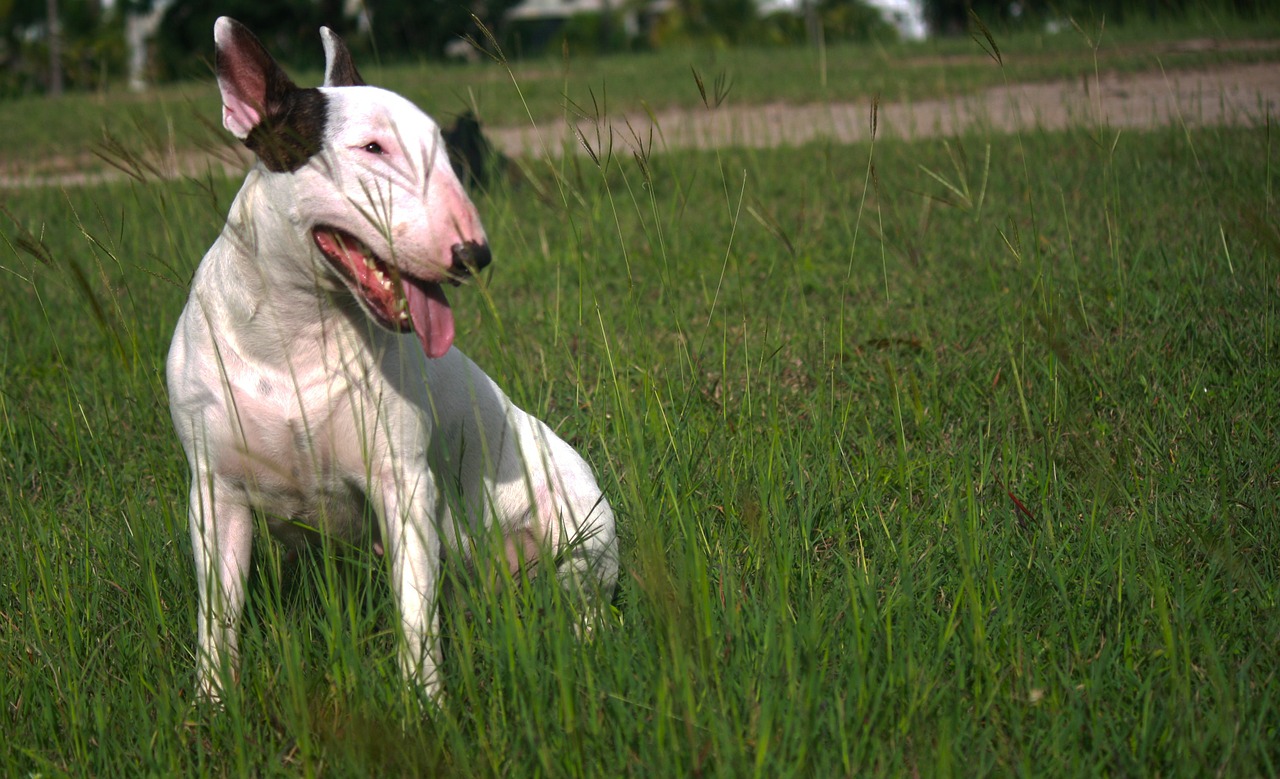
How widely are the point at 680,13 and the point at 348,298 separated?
35.2 meters

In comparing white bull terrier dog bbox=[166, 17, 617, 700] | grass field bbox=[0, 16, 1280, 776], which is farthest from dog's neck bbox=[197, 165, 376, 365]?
grass field bbox=[0, 16, 1280, 776]

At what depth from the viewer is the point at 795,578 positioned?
7.84ft

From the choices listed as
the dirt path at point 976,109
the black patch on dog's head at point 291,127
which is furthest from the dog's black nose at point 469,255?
the dirt path at point 976,109

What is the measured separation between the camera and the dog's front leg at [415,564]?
6.80 ft

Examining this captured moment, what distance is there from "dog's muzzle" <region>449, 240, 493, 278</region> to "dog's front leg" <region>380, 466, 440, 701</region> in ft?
1.56

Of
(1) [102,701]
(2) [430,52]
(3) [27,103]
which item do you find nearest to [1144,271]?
(1) [102,701]

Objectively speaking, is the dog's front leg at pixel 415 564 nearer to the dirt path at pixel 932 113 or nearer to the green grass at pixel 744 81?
the dirt path at pixel 932 113

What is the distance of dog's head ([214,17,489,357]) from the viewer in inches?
75.8

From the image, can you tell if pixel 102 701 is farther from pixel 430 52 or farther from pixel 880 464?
pixel 430 52

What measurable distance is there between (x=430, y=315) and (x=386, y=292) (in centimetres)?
9

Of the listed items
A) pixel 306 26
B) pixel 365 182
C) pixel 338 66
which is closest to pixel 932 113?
pixel 338 66

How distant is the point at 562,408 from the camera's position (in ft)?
12.3

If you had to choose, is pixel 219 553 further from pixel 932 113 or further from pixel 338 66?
pixel 932 113

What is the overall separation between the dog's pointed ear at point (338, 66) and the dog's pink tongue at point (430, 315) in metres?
0.68
